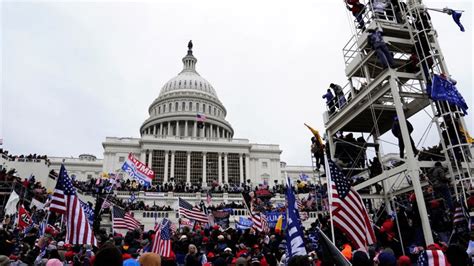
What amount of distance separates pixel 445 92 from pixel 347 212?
22.6 feet

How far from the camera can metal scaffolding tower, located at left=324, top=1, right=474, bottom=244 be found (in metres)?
12.7

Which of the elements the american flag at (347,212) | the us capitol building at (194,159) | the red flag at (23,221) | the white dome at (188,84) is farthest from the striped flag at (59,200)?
the white dome at (188,84)

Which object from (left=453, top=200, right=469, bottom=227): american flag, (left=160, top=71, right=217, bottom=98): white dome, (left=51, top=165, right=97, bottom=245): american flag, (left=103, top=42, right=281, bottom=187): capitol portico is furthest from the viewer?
(left=160, top=71, right=217, bottom=98): white dome

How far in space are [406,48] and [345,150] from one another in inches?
205

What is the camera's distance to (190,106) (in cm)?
9412

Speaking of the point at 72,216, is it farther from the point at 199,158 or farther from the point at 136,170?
the point at 199,158

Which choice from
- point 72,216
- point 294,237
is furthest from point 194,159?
point 294,237

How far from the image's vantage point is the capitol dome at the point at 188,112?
86.9 m

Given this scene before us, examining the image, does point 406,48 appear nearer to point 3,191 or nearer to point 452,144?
point 452,144

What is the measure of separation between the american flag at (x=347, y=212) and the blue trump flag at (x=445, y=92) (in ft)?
19.6

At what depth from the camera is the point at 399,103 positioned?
13.0 m

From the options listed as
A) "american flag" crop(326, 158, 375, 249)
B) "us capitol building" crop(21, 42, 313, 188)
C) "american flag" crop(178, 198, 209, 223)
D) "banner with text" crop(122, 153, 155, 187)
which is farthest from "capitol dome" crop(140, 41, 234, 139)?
"american flag" crop(326, 158, 375, 249)

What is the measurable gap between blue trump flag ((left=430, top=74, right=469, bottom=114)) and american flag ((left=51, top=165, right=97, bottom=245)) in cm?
1179

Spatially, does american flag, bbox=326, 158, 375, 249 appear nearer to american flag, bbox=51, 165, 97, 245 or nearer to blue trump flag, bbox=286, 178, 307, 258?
blue trump flag, bbox=286, 178, 307, 258
